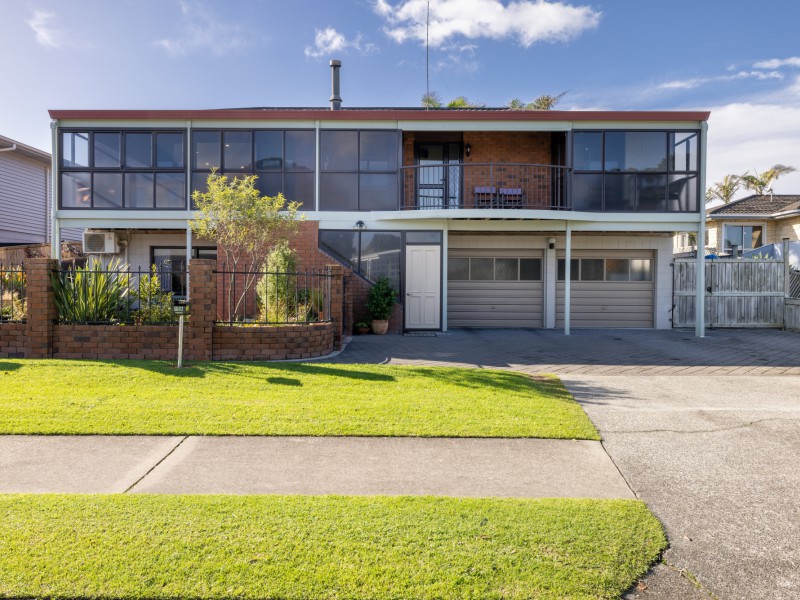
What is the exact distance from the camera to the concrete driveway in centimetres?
278

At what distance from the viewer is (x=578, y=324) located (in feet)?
51.2

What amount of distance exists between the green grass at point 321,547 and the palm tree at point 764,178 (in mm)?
40913

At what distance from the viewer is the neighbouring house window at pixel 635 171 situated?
1369cm

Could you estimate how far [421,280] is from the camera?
1359 centimetres

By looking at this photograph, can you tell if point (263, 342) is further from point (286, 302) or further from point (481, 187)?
point (481, 187)

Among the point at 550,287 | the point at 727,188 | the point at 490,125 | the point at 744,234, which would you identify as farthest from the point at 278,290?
the point at 727,188

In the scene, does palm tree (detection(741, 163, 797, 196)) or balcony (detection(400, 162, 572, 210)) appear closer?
balcony (detection(400, 162, 572, 210))

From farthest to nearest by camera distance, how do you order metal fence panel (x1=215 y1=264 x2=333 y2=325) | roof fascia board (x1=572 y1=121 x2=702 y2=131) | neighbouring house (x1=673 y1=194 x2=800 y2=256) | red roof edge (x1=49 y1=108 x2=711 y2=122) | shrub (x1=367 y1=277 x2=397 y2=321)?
neighbouring house (x1=673 y1=194 x2=800 y2=256)
roof fascia board (x1=572 y1=121 x2=702 y2=131)
red roof edge (x1=49 y1=108 x2=711 y2=122)
shrub (x1=367 y1=277 x2=397 y2=321)
metal fence panel (x1=215 y1=264 x2=333 y2=325)

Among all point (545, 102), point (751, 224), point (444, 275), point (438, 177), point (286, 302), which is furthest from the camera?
point (545, 102)

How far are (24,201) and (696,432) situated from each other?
78.8ft

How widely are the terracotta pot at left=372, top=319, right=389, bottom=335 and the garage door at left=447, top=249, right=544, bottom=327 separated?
3318 millimetres

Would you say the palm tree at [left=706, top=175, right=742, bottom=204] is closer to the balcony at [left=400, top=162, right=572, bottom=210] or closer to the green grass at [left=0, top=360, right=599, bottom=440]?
the balcony at [left=400, top=162, right=572, bottom=210]

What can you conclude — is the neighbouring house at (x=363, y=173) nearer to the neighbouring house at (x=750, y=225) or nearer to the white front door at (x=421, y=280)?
the white front door at (x=421, y=280)

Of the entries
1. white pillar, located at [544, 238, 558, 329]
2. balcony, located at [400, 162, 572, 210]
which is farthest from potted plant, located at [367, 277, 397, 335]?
white pillar, located at [544, 238, 558, 329]
